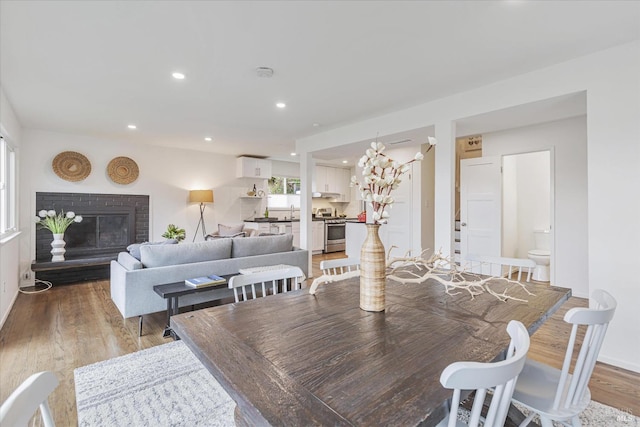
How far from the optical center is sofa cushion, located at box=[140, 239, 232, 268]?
3.16 metres

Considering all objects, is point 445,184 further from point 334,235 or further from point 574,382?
point 334,235

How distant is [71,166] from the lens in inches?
209

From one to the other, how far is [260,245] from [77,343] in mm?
1927

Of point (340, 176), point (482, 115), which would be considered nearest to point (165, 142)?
point (340, 176)

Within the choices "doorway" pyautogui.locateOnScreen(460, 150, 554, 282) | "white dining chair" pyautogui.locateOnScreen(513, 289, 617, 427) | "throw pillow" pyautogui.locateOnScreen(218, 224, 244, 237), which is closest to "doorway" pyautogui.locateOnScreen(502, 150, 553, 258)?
"doorway" pyautogui.locateOnScreen(460, 150, 554, 282)

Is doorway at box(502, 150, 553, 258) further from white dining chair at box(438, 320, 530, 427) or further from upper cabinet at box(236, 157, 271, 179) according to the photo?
white dining chair at box(438, 320, 530, 427)

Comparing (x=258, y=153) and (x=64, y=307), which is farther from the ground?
(x=258, y=153)

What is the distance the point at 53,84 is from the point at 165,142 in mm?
2793

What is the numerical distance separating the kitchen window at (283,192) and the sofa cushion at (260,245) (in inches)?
156

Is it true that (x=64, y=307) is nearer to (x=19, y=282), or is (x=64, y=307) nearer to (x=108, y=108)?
(x=19, y=282)

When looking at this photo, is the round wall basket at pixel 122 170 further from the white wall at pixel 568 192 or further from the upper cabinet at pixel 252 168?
the white wall at pixel 568 192

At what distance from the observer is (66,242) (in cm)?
541

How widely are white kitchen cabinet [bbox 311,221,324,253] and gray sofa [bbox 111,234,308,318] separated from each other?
3.77 metres

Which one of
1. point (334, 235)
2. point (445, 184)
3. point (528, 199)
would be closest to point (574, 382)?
point (445, 184)
